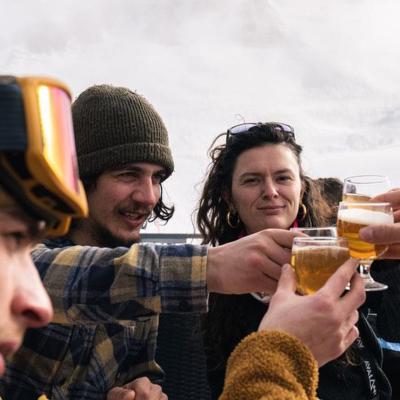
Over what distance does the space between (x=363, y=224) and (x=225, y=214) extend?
1.91 m

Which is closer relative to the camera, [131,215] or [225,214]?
[131,215]

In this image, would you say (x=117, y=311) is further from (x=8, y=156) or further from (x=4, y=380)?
(x=8, y=156)

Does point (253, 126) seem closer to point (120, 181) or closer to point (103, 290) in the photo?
point (120, 181)

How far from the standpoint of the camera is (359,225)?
195cm

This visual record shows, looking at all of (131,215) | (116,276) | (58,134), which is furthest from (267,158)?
(58,134)

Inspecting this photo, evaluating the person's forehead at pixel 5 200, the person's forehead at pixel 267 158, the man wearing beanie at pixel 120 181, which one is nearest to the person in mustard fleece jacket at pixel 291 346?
the person's forehead at pixel 5 200

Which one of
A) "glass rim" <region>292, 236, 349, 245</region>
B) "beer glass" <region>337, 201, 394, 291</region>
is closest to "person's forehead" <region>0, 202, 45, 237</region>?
"glass rim" <region>292, 236, 349, 245</region>

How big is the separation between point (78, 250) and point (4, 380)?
731 mm

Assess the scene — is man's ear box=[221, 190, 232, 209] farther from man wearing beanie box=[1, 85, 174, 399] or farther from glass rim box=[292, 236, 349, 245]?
glass rim box=[292, 236, 349, 245]

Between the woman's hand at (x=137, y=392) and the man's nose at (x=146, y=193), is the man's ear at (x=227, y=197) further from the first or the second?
the woman's hand at (x=137, y=392)

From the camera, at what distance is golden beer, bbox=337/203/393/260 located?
1.89 metres

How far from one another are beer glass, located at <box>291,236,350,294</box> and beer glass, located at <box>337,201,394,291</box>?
0.33 feet

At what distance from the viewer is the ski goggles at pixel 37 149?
0.85m

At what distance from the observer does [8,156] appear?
86cm
